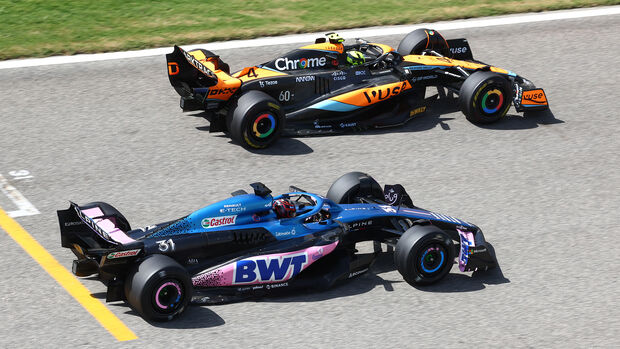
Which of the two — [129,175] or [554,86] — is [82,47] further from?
[554,86]

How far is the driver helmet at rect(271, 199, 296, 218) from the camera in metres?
9.44

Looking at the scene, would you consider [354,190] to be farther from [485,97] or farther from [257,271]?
[485,97]

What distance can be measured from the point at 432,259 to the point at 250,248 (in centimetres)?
180

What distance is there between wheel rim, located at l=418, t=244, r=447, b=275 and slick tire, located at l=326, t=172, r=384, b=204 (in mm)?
1247

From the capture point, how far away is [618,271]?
1005 cm

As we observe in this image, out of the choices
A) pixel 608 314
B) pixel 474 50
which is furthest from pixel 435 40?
pixel 608 314

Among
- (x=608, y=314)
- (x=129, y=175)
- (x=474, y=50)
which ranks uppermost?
(x=474, y=50)

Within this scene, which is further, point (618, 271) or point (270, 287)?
point (618, 271)

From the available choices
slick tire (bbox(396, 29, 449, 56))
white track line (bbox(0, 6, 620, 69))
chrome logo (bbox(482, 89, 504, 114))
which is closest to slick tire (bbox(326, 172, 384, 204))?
chrome logo (bbox(482, 89, 504, 114))

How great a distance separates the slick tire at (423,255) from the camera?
9.26 m

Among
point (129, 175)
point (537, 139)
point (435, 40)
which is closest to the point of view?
point (129, 175)

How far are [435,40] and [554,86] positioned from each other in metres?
2.08

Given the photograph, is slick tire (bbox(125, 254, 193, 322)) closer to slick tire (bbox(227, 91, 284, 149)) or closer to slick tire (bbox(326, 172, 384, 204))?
slick tire (bbox(326, 172, 384, 204))

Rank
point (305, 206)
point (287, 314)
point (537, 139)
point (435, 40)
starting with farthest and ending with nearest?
point (435, 40)
point (537, 139)
point (305, 206)
point (287, 314)
